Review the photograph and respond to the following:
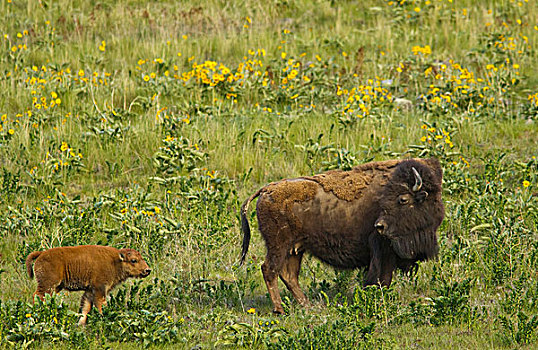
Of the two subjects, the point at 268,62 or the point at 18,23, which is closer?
the point at 268,62

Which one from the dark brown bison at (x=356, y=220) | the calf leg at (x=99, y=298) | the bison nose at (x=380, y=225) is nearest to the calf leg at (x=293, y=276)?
the dark brown bison at (x=356, y=220)

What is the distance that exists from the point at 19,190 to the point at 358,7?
10199 millimetres

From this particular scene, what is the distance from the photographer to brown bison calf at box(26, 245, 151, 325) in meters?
7.61

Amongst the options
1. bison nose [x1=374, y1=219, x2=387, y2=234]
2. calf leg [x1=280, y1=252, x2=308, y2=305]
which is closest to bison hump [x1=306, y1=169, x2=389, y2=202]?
bison nose [x1=374, y1=219, x2=387, y2=234]

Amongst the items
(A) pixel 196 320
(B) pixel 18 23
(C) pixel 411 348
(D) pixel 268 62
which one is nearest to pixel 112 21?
(B) pixel 18 23

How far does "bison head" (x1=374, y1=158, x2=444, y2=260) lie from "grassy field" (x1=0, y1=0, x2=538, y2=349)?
50cm

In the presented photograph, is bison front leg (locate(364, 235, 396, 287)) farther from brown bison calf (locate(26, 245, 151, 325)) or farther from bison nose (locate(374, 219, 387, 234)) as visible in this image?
brown bison calf (locate(26, 245, 151, 325))

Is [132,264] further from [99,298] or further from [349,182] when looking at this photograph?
[349,182]

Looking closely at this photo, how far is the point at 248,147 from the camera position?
12422 millimetres

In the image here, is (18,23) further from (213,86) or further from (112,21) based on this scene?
(213,86)

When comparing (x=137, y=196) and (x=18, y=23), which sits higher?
(x=18, y=23)

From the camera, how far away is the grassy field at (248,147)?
7445 mm

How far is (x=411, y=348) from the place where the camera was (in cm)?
684

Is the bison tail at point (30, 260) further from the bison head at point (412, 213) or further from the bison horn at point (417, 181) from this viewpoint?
the bison horn at point (417, 181)
